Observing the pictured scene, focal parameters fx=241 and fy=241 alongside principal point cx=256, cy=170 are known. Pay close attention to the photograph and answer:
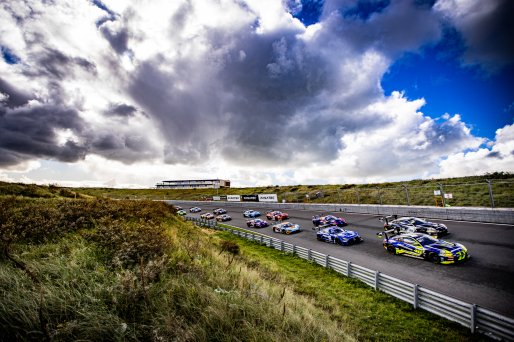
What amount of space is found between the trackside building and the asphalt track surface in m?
119

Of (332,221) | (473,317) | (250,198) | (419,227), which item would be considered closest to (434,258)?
(419,227)

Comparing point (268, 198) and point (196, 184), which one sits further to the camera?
point (196, 184)

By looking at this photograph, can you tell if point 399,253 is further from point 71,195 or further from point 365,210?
point 71,195

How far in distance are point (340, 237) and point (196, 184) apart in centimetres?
12907

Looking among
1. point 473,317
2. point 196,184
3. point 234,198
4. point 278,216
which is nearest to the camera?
point 473,317

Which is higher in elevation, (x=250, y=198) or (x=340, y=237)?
(x=250, y=198)

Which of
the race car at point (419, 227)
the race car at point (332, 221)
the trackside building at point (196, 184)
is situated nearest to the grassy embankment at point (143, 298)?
the race car at point (419, 227)

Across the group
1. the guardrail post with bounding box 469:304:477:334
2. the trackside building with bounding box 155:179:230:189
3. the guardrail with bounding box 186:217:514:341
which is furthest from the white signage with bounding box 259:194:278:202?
the trackside building with bounding box 155:179:230:189

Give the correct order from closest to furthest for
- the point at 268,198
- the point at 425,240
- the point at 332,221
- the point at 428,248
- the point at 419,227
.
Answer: the point at 428,248, the point at 425,240, the point at 419,227, the point at 332,221, the point at 268,198

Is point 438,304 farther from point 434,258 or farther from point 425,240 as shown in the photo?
point 425,240

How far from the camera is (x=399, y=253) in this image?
587 inches

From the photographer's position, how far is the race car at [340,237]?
720 inches

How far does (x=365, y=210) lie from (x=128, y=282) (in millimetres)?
32276

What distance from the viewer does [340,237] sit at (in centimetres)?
1867
